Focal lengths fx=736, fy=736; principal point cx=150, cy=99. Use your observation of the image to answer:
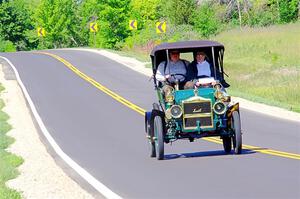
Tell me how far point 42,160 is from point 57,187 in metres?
3.77

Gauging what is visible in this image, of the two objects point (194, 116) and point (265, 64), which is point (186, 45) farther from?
point (265, 64)

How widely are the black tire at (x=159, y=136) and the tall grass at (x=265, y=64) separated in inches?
449

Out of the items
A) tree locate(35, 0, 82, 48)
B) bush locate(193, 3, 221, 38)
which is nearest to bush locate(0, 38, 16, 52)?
tree locate(35, 0, 82, 48)

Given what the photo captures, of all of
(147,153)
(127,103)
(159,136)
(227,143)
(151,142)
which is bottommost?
(127,103)

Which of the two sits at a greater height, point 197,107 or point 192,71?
point 192,71

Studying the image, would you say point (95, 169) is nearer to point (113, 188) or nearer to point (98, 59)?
point (113, 188)

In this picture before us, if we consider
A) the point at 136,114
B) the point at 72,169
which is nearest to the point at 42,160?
the point at 72,169

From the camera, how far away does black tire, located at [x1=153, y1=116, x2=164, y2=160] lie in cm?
1448

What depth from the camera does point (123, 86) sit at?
116ft

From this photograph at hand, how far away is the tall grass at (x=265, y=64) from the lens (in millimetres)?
31406

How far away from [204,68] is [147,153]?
7.71 feet

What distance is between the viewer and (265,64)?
1731 inches

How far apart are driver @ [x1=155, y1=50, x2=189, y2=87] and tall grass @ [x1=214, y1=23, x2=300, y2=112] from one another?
10.6 metres

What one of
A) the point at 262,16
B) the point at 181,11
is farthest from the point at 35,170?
the point at 262,16
